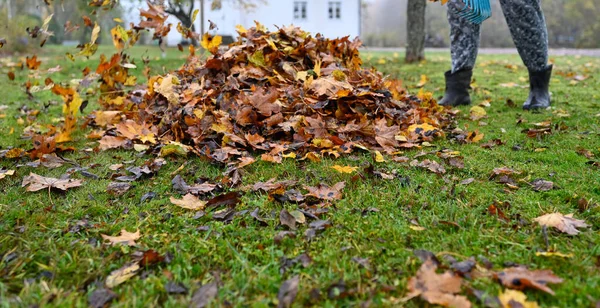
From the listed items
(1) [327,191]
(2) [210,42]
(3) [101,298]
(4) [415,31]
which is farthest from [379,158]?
(4) [415,31]

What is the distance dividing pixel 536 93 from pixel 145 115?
338cm

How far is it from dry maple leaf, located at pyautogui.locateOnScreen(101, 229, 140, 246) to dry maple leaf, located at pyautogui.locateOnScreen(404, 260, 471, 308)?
104 centimetres

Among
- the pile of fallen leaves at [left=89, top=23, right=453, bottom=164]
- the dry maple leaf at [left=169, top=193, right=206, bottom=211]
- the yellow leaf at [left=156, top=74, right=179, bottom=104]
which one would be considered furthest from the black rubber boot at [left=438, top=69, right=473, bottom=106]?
the dry maple leaf at [left=169, top=193, right=206, bottom=211]

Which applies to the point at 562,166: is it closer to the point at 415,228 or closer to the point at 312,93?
the point at 415,228

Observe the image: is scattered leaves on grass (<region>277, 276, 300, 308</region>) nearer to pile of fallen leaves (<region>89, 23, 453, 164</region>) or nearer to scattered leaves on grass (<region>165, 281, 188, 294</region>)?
scattered leaves on grass (<region>165, 281, 188, 294</region>)

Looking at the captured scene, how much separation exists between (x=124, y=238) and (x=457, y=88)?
3499mm

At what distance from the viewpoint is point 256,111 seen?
9.96 feet

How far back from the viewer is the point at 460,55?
4.18 metres

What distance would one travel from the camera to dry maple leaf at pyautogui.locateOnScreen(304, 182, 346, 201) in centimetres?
211

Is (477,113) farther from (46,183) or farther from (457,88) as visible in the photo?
(46,183)

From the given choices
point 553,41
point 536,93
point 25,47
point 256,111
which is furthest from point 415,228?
point 553,41

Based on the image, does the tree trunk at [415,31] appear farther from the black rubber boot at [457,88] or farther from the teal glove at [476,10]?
the teal glove at [476,10]

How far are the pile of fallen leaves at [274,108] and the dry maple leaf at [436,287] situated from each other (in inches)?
51.0

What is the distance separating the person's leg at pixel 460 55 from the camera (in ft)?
13.3
